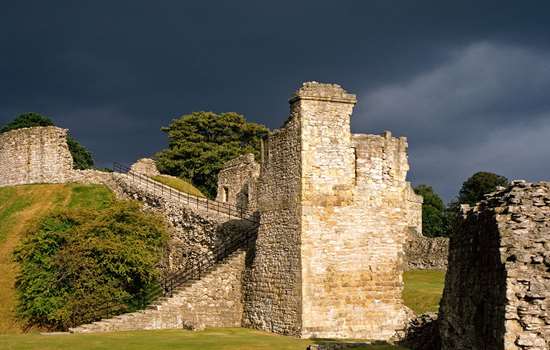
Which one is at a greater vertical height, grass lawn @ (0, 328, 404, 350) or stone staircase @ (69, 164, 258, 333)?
stone staircase @ (69, 164, 258, 333)

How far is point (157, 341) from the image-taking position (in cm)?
2100

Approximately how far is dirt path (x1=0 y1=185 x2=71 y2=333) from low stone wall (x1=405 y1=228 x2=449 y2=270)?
72.9 feet

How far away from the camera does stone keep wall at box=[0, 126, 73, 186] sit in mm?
41125

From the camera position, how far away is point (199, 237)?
3219 centimetres

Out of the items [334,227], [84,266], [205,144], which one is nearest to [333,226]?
[334,227]

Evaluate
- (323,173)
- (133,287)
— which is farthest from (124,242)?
(323,173)

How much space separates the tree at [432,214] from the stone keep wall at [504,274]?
6741 cm

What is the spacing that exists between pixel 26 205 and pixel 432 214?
180ft

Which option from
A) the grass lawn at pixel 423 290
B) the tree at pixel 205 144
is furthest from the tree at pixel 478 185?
the grass lawn at pixel 423 290

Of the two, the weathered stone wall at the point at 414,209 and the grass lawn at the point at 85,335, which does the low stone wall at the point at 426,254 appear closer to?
the grass lawn at the point at 85,335

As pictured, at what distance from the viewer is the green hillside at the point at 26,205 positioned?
31587 millimetres

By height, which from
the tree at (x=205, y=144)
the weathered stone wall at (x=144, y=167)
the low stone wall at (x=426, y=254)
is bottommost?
the low stone wall at (x=426, y=254)

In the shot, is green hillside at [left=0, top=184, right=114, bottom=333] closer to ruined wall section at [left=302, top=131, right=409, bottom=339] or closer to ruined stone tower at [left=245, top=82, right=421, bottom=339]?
ruined stone tower at [left=245, top=82, right=421, bottom=339]

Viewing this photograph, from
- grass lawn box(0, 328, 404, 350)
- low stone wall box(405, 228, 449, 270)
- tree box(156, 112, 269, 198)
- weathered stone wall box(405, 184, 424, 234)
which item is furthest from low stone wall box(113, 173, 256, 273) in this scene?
weathered stone wall box(405, 184, 424, 234)
